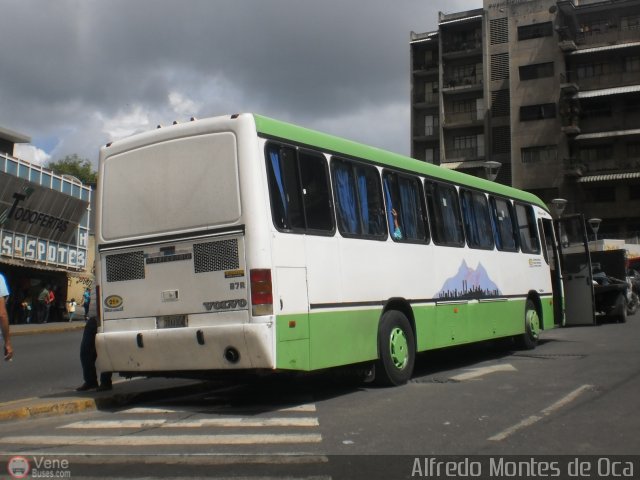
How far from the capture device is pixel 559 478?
505cm

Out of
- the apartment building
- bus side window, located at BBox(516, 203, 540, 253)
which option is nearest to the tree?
the apartment building

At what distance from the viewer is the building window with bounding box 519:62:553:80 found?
58697 mm

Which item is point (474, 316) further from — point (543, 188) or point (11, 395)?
point (543, 188)

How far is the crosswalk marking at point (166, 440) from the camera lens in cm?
629

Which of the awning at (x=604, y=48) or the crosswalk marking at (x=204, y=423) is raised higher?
the awning at (x=604, y=48)

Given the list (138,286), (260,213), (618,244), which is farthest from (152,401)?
(618,244)

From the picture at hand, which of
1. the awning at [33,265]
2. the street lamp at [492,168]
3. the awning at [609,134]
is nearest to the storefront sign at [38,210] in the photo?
the awning at [33,265]

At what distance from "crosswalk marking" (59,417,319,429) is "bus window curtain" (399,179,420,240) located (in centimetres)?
361

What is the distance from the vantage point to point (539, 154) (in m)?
58.8

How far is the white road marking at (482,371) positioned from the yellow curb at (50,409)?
4.91 meters

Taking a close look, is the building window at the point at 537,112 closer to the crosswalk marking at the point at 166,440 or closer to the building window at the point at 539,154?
the building window at the point at 539,154

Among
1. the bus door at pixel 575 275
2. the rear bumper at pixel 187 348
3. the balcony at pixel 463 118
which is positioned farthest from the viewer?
the balcony at pixel 463 118

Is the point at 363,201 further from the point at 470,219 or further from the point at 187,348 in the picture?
the point at 470,219

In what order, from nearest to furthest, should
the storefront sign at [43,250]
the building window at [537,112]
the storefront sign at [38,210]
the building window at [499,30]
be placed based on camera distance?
1. the storefront sign at [43,250]
2. the storefront sign at [38,210]
3. the building window at [537,112]
4. the building window at [499,30]
